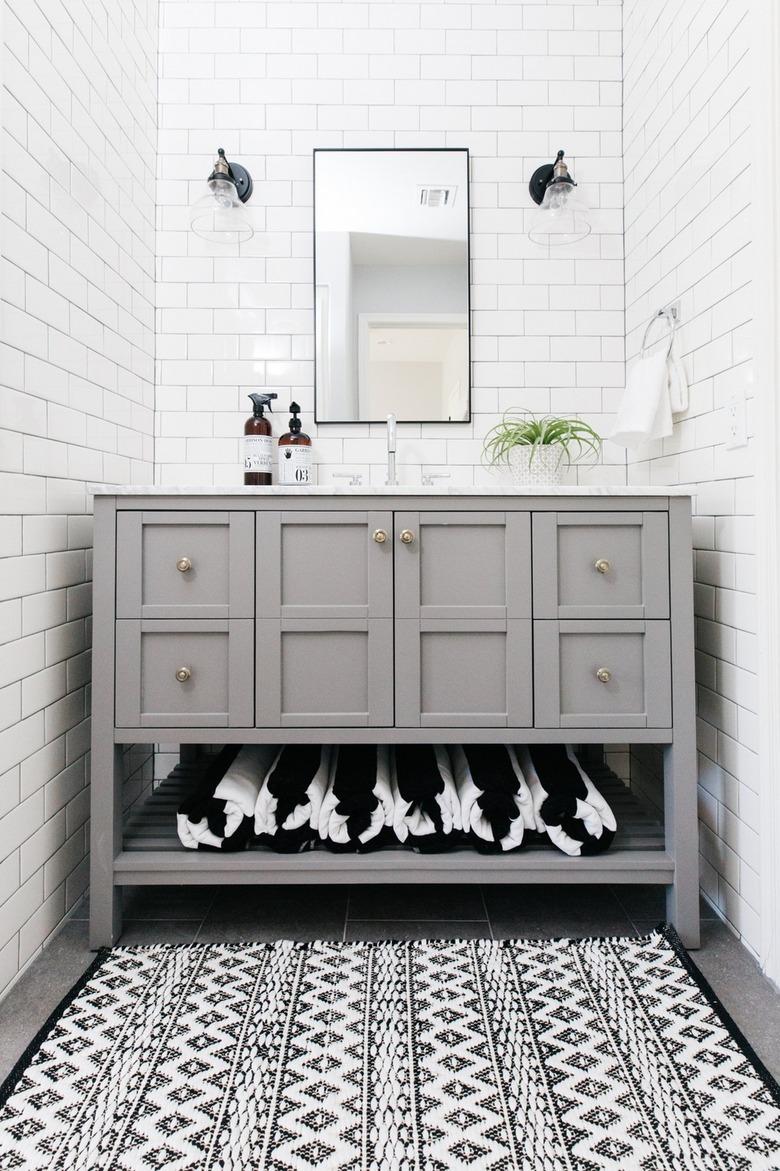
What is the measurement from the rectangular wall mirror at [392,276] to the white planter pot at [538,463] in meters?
0.26

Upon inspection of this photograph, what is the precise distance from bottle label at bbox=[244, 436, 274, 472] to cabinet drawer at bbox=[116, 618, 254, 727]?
0.70 m

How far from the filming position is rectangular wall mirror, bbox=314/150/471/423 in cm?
216

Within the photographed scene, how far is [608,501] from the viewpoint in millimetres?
1521

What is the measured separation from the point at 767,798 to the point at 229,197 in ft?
6.94

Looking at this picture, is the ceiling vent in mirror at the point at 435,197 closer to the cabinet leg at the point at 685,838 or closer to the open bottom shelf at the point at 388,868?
the cabinet leg at the point at 685,838

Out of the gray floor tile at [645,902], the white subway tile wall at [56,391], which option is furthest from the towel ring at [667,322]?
the white subway tile wall at [56,391]

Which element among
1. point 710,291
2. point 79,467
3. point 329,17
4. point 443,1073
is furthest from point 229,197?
point 443,1073

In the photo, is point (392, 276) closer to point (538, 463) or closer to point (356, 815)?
point (538, 463)

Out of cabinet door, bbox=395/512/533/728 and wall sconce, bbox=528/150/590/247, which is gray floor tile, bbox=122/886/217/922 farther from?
wall sconce, bbox=528/150/590/247

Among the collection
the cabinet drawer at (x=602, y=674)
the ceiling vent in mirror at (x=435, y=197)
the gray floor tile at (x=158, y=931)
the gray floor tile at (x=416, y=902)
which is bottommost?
the gray floor tile at (x=158, y=931)

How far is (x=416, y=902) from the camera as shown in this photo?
5.56 feet

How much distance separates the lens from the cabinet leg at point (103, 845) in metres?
1.51

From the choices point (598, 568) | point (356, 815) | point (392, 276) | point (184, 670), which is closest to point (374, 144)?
point (392, 276)

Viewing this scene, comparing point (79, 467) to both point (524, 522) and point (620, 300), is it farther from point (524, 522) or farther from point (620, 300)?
point (620, 300)
